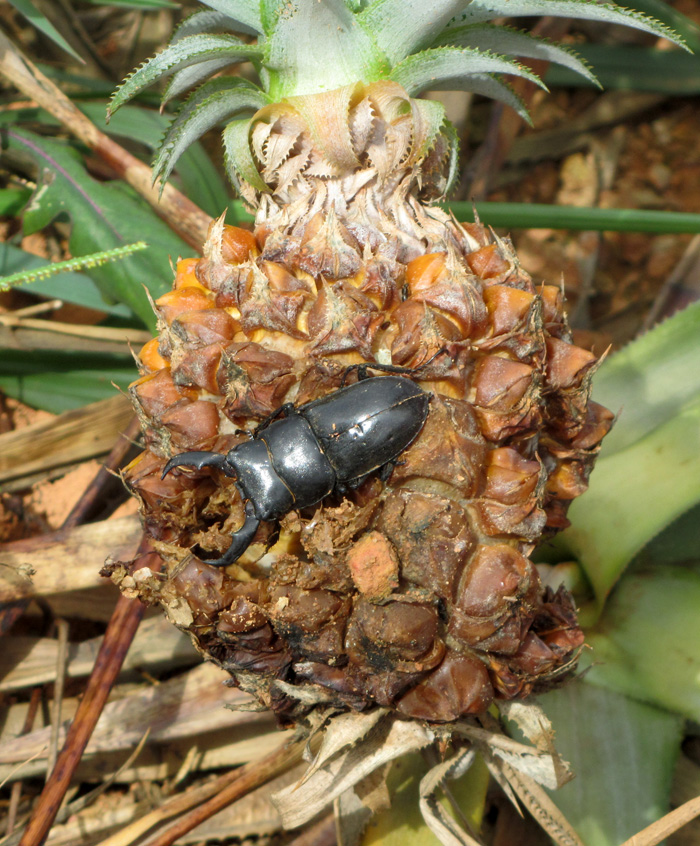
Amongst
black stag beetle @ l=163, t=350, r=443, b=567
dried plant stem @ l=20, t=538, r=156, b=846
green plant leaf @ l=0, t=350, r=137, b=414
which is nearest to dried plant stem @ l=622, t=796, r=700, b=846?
black stag beetle @ l=163, t=350, r=443, b=567

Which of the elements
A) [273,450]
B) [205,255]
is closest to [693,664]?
[273,450]

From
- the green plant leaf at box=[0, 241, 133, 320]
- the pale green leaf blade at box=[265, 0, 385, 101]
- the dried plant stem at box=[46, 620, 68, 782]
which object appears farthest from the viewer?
the green plant leaf at box=[0, 241, 133, 320]

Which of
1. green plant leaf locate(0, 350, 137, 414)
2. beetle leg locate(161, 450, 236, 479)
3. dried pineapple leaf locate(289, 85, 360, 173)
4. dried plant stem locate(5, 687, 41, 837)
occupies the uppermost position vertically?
dried pineapple leaf locate(289, 85, 360, 173)

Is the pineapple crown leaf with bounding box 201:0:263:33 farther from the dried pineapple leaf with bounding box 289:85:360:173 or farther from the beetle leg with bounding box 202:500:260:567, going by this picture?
the beetle leg with bounding box 202:500:260:567

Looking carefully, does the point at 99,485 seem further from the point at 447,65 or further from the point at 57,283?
the point at 447,65

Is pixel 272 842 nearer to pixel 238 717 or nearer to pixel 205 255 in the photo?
pixel 238 717

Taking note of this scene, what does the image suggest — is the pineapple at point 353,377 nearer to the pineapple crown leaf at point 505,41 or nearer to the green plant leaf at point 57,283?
the pineapple crown leaf at point 505,41
